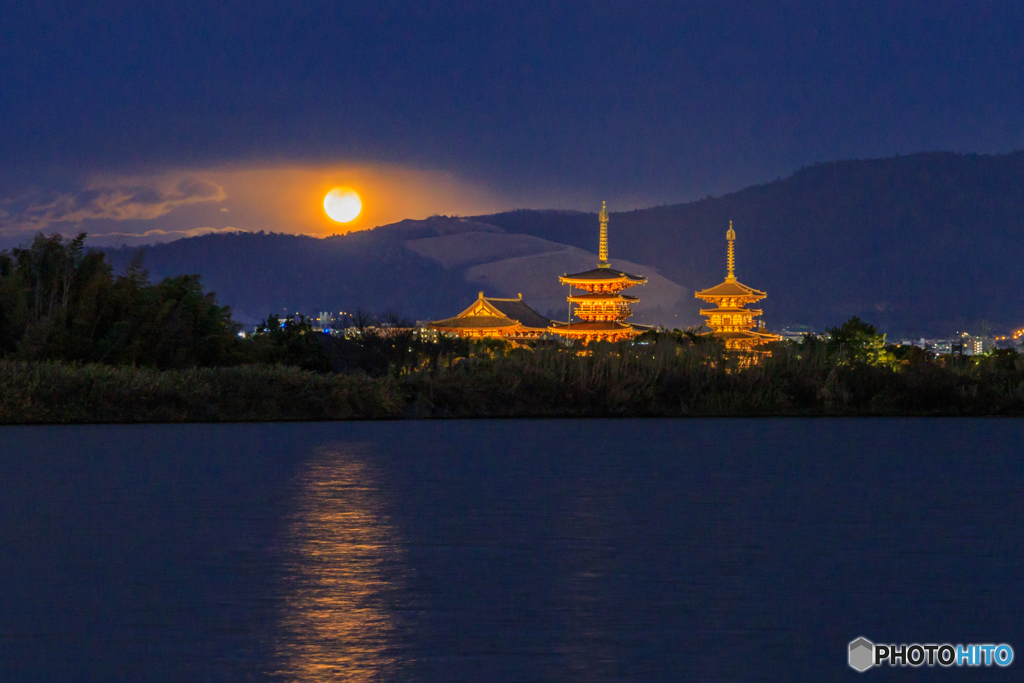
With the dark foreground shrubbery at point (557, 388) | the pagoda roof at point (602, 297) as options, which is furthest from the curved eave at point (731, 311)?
the dark foreground shrubbery at point (557, 388)

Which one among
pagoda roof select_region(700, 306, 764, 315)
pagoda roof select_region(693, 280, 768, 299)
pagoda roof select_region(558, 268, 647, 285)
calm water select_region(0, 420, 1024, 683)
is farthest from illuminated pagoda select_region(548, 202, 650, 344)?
calm water select_region(0, 420, 1024, 683)

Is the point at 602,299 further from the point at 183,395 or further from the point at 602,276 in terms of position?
the point at 183,395

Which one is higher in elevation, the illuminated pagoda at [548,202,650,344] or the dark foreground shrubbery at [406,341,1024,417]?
the illuminated pagoda at [548,202,650,344]

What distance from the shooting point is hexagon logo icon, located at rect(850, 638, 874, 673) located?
15.1 ft

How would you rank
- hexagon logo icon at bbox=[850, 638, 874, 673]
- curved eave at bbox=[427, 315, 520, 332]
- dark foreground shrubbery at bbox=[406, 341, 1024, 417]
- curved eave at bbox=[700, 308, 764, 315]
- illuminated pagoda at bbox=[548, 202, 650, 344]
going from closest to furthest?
hexagon logo icon at bbox=[850, 638, 874, 673]
dark foreground shrubbery at bbox=[406, 341, 1024, 417]
illuminated pagoda at bbox=[548, 202, 650, 344]
curved eave at bbox=[427, 315, 520, 332]
curved eave at bbox=[700, 308, 764, 315]

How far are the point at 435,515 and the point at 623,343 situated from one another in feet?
36.7

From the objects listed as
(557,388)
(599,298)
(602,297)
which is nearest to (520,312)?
(599,298)

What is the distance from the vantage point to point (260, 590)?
19.2 ft

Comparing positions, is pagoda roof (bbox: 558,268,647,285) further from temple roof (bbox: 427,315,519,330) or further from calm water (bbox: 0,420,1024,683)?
calm water (bbox: 0,420,1024,683)

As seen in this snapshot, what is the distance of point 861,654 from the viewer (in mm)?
4734

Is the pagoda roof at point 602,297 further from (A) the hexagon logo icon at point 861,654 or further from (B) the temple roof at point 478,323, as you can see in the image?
(A) the hexagon logo icon at point 861,654
